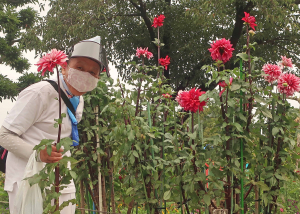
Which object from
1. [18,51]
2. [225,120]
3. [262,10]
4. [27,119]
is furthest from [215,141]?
[18,51]

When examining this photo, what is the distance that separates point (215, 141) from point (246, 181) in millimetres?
576

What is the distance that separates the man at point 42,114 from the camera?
6.25 ft

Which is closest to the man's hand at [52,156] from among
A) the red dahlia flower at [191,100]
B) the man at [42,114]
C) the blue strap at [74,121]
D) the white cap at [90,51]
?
the man at [42,114]

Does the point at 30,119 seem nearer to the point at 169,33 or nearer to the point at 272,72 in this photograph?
the point at 272,72

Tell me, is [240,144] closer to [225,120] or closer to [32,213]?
[225,120]

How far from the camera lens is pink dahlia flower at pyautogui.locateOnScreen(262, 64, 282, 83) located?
219 cm

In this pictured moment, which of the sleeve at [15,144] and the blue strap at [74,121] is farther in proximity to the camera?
the blue strap at [74,121]

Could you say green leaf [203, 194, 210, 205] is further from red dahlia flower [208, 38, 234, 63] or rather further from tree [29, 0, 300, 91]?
tree [29, 0, 300, 91]

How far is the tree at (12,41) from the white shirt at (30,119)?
11.7 metres

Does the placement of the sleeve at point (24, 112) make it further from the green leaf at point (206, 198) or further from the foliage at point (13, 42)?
Result: the foliage at point (13, 42)

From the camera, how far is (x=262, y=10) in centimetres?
958

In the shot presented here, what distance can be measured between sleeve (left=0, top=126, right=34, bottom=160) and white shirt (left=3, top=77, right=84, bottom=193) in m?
0.03

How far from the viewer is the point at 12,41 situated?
14742mm

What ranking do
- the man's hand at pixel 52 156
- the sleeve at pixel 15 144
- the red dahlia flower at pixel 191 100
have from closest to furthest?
1. the man's hand at pixel 52 156
2. the sleeve at pixel 15 144
3. the red dahlia flower at pixel 191 100
